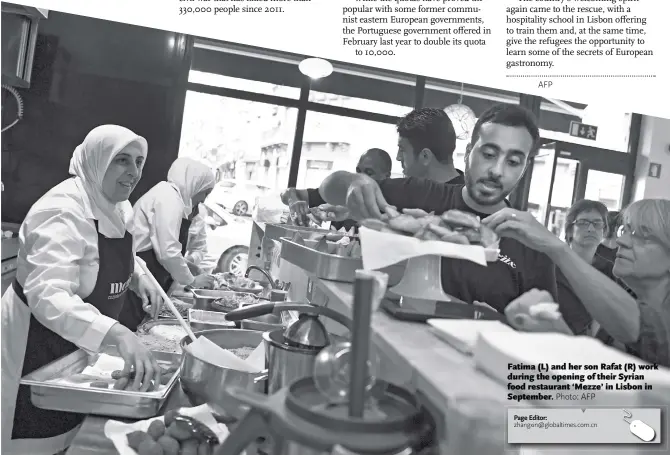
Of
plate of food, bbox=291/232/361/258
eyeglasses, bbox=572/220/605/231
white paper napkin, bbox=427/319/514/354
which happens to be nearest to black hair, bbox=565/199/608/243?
eyeglasses, bbox=572/220/605/231

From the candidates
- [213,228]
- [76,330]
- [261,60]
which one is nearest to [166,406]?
[76,330]

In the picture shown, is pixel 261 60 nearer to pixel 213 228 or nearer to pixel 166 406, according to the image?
pixel 213 228

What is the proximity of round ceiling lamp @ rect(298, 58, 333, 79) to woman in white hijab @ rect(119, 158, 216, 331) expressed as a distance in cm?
169

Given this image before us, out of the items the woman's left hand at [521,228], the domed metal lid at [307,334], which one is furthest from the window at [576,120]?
the domed metal lid at [307,334]

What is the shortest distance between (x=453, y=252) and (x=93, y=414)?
697 mm

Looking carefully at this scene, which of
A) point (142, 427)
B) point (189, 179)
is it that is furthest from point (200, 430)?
point (189, 179)

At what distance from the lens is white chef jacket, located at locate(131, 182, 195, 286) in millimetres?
2359

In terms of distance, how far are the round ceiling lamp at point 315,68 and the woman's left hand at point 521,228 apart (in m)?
3.53

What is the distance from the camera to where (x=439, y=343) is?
52 centimetres

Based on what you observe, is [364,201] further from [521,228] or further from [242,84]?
[242,84]

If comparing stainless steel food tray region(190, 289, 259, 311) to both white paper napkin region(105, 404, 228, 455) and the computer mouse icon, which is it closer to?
white paper napkin region(105, 404, 228, 455)

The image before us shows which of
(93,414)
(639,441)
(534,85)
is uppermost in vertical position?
(534,85)

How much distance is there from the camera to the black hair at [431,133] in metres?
1.67

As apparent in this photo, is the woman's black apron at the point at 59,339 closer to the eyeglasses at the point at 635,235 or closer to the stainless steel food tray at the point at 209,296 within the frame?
the stainless steel food tray at the point at 209,296
